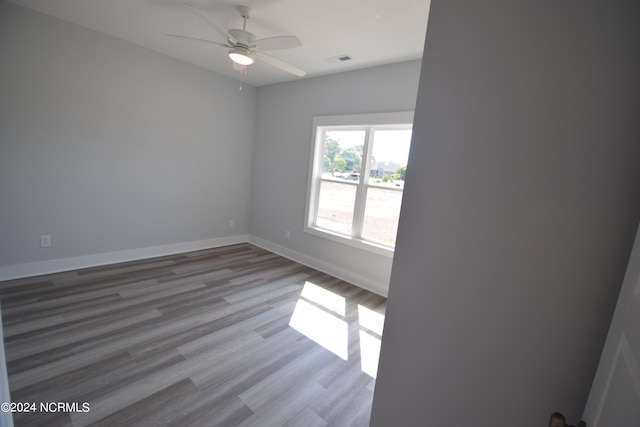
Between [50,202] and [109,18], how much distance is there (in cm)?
208

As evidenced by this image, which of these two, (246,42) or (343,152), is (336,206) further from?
(246,42)

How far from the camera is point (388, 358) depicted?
43.3 inches

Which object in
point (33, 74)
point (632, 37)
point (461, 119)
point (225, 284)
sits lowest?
point (225, 284)

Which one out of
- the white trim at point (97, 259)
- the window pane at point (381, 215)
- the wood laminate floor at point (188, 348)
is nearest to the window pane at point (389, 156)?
the window pane at point (381, 215)

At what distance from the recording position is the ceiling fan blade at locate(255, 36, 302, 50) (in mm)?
2142

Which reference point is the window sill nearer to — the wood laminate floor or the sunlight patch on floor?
the wood laminate floor

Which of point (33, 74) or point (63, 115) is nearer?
point (33, 74)

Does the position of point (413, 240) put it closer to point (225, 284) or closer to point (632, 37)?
point (632, 37)

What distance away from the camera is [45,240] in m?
3.04

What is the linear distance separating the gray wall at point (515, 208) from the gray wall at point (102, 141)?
3.81m

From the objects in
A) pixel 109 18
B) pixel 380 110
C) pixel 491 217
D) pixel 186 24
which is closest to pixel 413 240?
pixel 491 217

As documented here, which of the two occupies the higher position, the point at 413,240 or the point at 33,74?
the point at 33,74

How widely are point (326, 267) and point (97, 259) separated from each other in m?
2.98

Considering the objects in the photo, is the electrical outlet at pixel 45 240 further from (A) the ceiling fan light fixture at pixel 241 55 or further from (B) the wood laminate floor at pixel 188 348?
(A) the ceiling fan light fixture at pixel 241 55
